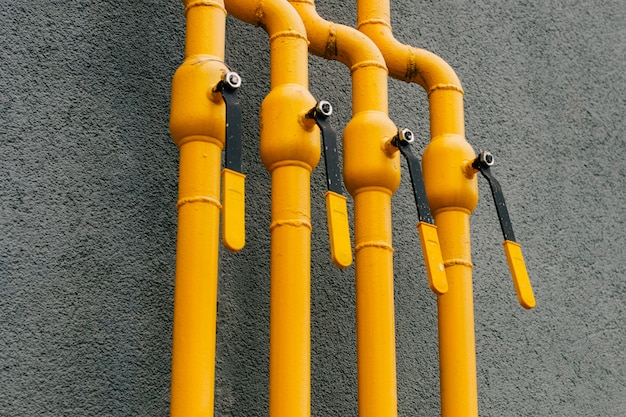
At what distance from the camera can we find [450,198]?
1.39 meters

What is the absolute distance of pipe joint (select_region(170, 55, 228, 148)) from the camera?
120 cm

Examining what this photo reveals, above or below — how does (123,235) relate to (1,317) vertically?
above

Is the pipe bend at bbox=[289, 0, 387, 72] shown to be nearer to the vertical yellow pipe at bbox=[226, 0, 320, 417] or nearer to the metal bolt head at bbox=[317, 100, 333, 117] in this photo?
the vertical yellow pipe at bbox=[226, 0, 320, 417]

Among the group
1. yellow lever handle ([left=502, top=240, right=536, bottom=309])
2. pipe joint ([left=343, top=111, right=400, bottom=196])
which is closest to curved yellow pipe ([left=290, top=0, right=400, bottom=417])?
pipe joint ([left=343, top=111, right=400, bottom=196])

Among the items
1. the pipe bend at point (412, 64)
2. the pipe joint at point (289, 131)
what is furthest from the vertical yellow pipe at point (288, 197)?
the pipe bend at point (412, 64)

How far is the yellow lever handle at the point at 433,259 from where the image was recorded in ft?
4.07

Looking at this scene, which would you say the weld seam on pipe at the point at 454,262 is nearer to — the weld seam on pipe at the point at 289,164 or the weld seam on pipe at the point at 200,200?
the weld seam on pipe at the point at 289,164

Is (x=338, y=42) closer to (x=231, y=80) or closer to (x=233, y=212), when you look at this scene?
(x=231, y=80)

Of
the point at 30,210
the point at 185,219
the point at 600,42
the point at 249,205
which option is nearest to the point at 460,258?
the point at 249,205

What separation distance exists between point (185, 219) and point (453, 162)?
0.46 meters

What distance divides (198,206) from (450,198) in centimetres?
43

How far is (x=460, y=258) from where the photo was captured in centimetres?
138

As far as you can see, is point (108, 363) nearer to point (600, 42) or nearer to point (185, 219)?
point (185, 219)

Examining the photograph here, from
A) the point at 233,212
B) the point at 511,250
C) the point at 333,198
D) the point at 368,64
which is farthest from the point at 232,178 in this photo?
the point at 511,250
